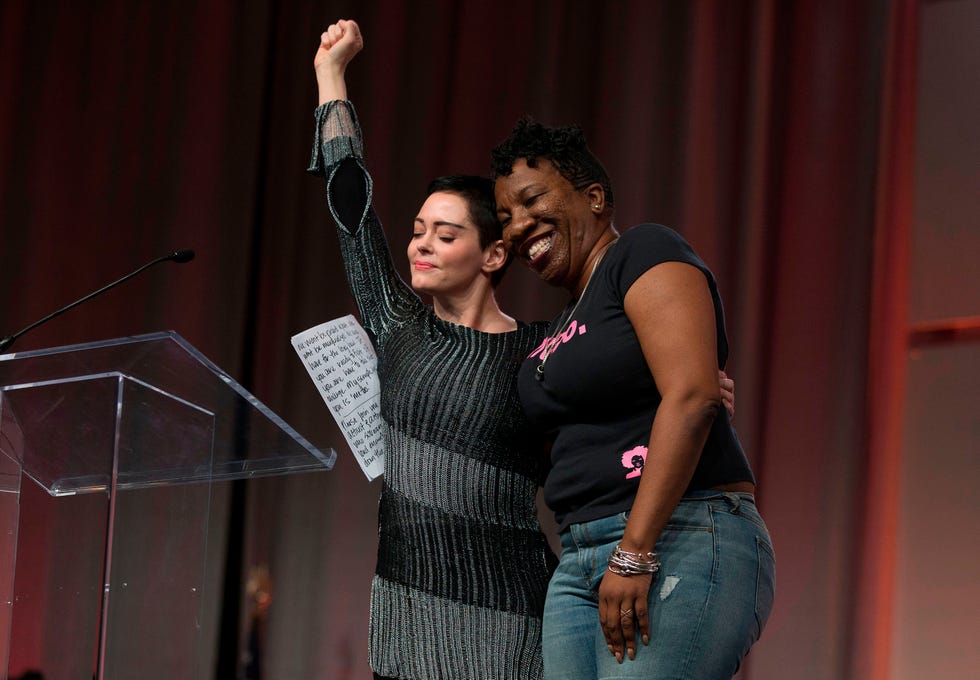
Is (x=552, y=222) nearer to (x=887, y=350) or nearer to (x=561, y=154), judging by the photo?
(x=561, y=154)

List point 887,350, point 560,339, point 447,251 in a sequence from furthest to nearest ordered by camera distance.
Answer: point 887,350
point 447,251
point 560,339

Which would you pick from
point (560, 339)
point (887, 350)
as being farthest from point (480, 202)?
point (887, 350)

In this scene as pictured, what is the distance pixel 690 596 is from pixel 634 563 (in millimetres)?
84

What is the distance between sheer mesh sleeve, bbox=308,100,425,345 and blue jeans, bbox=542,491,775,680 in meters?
0.67

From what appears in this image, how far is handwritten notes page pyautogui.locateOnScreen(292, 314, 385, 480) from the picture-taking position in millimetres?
2139

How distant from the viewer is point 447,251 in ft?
6.94

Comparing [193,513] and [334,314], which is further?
[334,314]

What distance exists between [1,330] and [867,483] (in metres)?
2.92

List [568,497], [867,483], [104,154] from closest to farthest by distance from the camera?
[568,497], [867,483], [104,154]

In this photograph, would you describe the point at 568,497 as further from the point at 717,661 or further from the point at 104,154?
the point at 104,154

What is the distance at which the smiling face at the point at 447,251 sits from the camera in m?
2.12

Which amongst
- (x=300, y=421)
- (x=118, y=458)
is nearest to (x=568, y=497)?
(x=118, y=458)

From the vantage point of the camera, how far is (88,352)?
1.70 metres

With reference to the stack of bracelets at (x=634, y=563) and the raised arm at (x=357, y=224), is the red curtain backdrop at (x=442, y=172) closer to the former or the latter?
the raised arm at (x=357, y=224)
